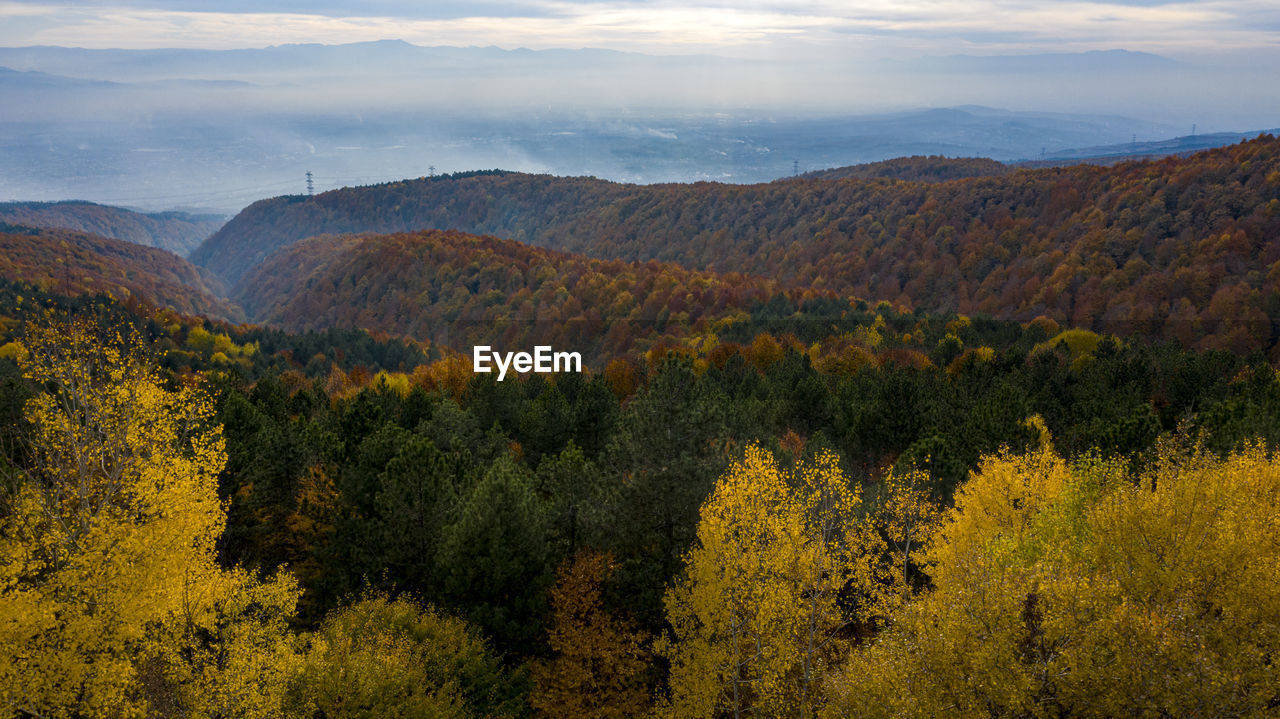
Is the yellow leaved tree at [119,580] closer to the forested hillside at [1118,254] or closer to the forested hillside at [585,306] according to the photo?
the forested hillside at [585,306]

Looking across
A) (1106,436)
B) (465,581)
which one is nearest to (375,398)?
(465,581)

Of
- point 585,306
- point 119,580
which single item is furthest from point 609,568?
point 585,306

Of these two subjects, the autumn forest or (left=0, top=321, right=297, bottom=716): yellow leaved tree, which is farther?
(left=0, top=321, right=297, bottom=716): yellow leaved tree

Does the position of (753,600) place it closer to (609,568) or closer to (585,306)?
(609,568)

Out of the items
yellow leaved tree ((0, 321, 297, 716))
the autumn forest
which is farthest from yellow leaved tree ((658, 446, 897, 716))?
yellow leaved tree ((0, 321, 297, 716))

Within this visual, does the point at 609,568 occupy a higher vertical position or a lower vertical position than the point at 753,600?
lower

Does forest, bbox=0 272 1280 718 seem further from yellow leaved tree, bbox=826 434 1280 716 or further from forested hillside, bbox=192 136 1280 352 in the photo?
forested hillside, bbox=192 136 1280 352
